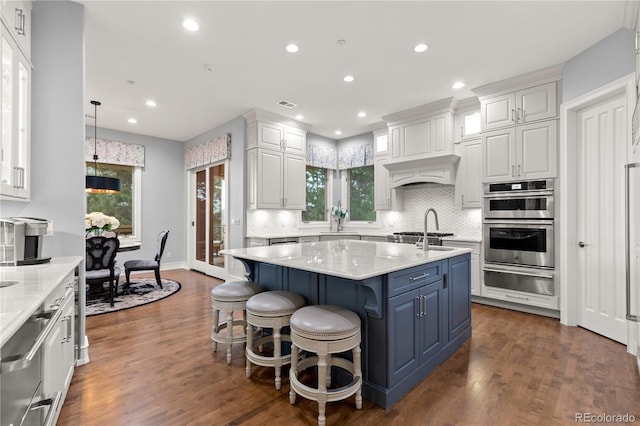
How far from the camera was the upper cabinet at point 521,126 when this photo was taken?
371 centimetres

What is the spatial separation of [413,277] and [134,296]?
4273 mm

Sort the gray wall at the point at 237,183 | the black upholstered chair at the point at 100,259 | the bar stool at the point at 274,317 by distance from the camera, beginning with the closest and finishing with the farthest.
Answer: the bar stool at the point at 274,317
the black upholstered chair at the point at 100,259
the gray wall at the point at 237,183

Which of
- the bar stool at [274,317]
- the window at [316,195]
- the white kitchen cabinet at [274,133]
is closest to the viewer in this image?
the bar stool at [274,317]

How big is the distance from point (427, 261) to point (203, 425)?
1750mm

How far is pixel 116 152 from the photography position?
6180 millimetres

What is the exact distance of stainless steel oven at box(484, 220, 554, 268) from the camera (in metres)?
3.72

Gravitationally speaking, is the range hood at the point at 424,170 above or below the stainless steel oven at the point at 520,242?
above

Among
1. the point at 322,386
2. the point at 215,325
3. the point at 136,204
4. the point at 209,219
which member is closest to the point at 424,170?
the point at 215,325

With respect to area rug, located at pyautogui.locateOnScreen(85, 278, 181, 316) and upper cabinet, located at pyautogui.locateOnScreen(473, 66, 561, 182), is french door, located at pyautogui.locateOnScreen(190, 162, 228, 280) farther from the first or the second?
upper cabinet, located at pyautogui.locateOnScreen(473, 66, 561, 182)

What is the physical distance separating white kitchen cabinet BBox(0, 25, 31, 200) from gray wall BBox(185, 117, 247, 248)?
128 inches

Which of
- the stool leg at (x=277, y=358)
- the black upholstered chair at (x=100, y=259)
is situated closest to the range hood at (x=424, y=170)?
the stool leg at (x=277, y=358)

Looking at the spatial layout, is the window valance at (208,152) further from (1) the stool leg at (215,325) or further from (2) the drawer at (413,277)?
(2) the drawer at (413,277)

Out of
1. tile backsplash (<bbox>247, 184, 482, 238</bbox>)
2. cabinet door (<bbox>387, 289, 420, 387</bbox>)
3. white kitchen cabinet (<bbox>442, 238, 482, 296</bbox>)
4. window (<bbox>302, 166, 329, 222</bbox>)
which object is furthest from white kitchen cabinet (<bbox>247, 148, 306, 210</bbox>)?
cabinet door (<bbox>387, 289, 420, 387</bbox>)

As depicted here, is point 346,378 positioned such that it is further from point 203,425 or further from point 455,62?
point 455,62
